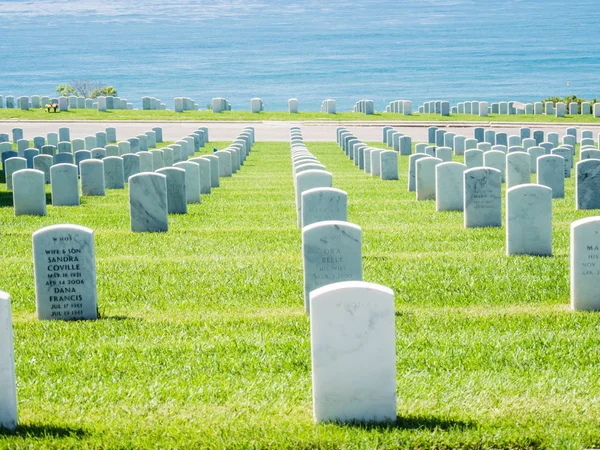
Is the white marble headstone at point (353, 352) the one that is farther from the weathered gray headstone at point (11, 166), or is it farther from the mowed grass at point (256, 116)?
the mowed grass at point (256, 116)

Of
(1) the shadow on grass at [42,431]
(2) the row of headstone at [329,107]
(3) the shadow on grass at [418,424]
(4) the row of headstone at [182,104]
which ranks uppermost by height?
(4) the row of headstone at [182,104]

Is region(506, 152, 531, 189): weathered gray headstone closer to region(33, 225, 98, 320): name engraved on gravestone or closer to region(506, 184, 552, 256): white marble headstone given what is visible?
region(506, 184, 552, 256): white marble headstone

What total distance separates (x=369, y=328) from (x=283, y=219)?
34.6 feet

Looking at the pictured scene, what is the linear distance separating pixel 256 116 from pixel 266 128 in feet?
20.1

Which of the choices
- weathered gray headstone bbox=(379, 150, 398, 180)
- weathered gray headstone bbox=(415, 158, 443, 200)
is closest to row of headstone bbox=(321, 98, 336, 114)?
weathered gray headstone bbox=(379, 150, 398, 180)

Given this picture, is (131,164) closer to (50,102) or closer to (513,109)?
(50,102)

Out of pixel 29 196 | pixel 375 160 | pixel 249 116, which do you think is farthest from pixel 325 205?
pixel 249 116

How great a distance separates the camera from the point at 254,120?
5391 centimetres

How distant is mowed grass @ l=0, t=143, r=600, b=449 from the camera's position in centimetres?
717

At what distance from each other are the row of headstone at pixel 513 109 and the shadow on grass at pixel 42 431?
155 feet

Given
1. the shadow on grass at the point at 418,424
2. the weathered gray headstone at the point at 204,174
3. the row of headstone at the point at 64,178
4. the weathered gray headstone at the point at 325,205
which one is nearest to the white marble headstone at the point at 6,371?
the shadow on grass at the point at 418,424

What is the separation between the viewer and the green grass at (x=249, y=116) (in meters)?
51.8

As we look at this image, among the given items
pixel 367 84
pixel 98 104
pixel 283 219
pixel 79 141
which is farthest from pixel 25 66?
pixel 283 219

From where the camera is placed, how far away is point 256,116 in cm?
5556
